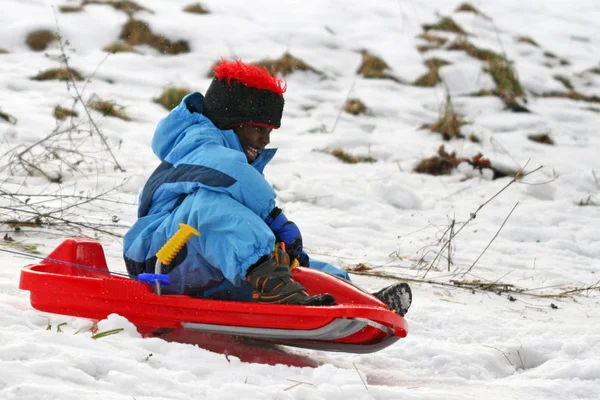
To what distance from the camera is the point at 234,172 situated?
9.61 feet

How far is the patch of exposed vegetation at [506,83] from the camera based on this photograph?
8539mm

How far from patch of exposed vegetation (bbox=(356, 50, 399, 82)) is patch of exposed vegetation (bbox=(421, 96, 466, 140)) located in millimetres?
1423

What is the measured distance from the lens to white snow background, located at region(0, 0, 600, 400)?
2.47 m

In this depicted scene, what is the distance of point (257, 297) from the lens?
293 centimetres

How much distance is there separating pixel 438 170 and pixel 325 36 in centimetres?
351

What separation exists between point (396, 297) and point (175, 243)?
89cm

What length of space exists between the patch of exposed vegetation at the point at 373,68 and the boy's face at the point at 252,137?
5.77 meters

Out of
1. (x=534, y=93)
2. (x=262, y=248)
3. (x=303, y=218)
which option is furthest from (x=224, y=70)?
(x=534, y=93)

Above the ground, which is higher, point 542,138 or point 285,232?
point 285,232

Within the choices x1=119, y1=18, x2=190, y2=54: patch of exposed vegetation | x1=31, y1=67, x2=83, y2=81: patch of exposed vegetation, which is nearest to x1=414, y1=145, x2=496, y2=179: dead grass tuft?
x1=31, y1=67, x2=83, y2=81: patch of exposed vegetation

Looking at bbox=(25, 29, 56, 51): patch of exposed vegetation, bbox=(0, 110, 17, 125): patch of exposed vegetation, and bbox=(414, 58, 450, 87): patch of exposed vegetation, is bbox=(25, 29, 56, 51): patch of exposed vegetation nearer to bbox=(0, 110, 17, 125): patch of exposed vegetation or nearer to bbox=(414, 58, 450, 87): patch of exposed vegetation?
bbox=(0, 110, 17, 125): patch of exposed vegetation

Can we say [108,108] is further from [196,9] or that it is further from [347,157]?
[196,9]

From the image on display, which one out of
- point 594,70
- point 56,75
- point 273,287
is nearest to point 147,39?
point 56,75

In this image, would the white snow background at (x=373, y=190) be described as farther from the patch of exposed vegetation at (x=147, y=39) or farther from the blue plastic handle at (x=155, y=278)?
the blue plastic handle at (x=155, y=278)
